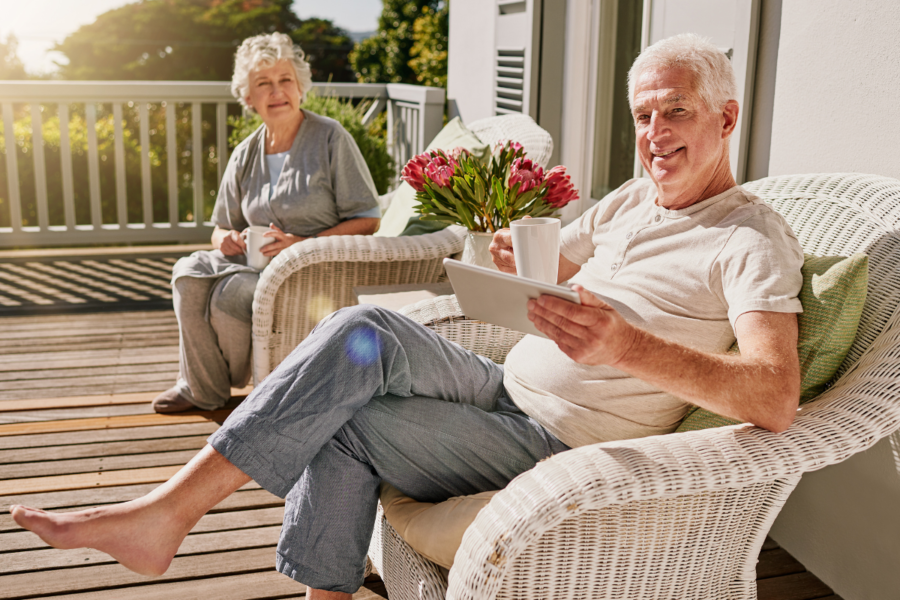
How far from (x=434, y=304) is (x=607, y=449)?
0.86 metres

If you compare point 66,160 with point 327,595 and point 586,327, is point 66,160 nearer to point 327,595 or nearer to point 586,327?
point 327,595

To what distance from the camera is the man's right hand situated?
5.78 feet

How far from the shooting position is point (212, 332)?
271 centimetres

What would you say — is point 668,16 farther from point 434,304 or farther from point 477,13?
point 477,13

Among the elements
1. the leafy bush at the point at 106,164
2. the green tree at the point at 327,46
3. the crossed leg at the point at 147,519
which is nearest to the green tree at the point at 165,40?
the green tree at the point at 327,46

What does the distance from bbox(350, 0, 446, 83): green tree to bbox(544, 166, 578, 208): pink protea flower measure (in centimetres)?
1067

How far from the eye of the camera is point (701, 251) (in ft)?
4.63

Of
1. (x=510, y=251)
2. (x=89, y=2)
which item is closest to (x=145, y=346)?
(x=510, y=251)

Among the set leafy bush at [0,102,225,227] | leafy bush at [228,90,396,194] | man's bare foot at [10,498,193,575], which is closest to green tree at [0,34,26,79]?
leafy bush at [0,102,225,227]

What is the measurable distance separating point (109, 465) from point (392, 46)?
11.0 m

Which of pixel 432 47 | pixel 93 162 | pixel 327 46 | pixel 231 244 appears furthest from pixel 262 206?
pixel 327 46

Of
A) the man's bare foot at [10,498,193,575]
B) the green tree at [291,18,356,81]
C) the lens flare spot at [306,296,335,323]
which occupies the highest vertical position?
the green tree at [291,18,356,81]

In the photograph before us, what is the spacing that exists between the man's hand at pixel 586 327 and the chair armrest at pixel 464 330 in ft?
2.33

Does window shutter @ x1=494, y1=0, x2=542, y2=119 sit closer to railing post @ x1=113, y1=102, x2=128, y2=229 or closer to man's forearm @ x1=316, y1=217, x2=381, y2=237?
man's forearm @ x1=316, y1=217, x2=381, y2=237
